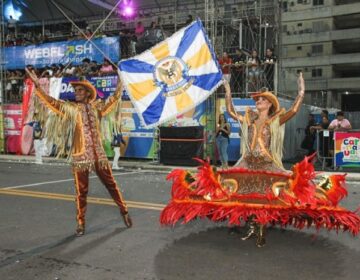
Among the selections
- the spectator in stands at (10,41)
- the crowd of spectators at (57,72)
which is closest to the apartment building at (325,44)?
the spectator in stands at (10,41)

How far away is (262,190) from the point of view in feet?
17.8

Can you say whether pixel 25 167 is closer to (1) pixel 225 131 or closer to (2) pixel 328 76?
A: (1) pixel 225 131

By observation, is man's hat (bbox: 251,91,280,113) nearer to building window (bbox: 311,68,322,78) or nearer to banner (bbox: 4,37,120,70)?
banner (bbox: 4,37,120,70)

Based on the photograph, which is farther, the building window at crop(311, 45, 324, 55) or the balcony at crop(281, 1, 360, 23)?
the building window at crop(311, 45, 324, 55)

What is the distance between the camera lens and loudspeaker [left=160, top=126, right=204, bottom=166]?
49.2 feet

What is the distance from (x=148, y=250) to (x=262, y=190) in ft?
4.80

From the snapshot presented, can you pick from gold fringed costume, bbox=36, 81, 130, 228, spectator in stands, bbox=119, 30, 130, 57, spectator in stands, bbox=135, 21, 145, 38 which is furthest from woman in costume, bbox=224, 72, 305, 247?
spectator in stands, bbox=135, 21, 145, 38

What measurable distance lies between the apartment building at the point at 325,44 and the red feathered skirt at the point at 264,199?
195 ft

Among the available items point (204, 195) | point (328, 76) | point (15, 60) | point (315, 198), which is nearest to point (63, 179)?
point (204, 195)

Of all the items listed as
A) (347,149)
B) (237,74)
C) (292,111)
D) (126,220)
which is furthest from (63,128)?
(237,74)

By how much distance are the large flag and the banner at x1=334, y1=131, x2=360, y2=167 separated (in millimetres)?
6234

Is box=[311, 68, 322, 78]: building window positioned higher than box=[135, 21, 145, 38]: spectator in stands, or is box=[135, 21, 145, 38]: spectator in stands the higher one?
box=[311, 68, 322, 78]: building window

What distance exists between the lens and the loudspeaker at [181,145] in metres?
15.0

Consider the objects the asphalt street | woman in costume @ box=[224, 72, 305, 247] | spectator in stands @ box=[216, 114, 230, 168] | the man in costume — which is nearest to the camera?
the asphalt street
